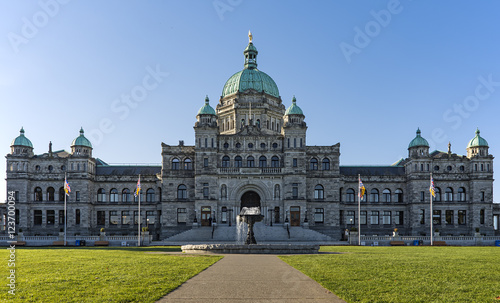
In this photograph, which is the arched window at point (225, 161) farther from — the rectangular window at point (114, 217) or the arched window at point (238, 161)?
the rectangular window at point (114, 217)

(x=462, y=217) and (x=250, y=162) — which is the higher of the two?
(x=250, y=162)

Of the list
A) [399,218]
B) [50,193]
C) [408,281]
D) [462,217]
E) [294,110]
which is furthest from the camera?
[399,218]

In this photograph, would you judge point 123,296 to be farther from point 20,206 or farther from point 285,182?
point 20,206

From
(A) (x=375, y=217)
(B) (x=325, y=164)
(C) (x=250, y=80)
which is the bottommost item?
(A) (x=375, y=217)

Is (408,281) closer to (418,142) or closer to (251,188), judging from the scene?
(251,188)

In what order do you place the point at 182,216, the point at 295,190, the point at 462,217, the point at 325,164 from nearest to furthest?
the point at 295,190 → the point at 182,216 → the point at 325,164 → the point at 462,217

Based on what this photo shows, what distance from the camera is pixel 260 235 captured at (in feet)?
229

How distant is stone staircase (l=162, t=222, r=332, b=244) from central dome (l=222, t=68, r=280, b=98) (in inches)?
1069

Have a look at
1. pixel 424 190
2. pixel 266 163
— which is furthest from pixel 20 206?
pixel 424 190

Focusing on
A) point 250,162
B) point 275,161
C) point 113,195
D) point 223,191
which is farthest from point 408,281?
point 113,195

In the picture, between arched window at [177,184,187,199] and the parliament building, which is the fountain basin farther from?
arched window at [177,184,187,199]

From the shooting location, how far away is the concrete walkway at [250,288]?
16203mm

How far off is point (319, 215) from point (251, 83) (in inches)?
1015

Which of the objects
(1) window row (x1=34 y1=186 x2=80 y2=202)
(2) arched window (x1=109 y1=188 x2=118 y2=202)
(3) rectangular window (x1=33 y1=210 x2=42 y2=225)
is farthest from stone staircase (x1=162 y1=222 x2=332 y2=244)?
(3) rectangular window (x1=33 y1=210 x2=42 y2=225)
